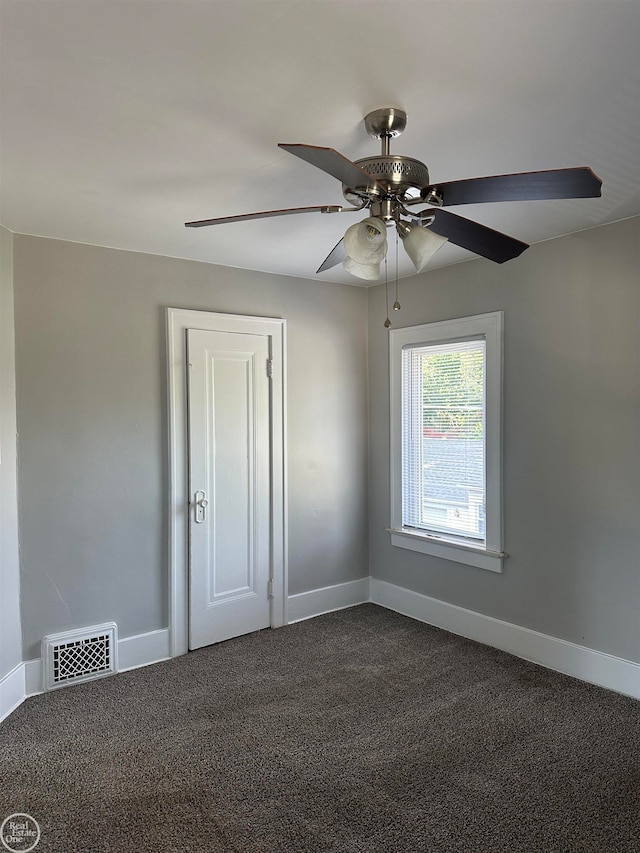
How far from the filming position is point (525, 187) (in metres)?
1.68

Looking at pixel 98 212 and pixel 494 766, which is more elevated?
pixel 98 212

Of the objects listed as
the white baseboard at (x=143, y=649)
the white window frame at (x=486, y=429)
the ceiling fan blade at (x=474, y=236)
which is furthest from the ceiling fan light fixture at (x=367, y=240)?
the white baseboard at (x=143, y=649)

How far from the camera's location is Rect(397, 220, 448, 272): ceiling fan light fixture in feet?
6.24

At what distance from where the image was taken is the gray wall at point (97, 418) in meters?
3.23

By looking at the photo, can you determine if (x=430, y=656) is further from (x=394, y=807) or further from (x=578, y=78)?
(x=578, y=78)

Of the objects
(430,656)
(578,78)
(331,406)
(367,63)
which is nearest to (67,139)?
(367,63)

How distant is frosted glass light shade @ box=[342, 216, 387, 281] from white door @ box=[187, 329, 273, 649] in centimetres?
198

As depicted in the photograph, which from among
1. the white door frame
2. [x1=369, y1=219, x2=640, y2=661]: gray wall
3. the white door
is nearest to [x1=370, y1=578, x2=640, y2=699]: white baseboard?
[x1=369, y1=219, x2=640, y2=661]: gray wall

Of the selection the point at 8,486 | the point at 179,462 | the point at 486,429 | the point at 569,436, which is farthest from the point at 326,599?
the point at 8,486

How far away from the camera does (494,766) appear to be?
2.52m

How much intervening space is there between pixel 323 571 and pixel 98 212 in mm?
2895

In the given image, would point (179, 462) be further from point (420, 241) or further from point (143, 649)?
point (420, 241)

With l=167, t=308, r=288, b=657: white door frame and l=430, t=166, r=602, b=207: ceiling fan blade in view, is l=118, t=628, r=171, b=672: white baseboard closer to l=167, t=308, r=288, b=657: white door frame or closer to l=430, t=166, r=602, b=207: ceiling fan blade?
l=167, t=308, r=288, b=657: white door frame

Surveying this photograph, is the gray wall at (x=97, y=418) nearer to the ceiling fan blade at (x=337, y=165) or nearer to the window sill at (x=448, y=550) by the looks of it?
the window sill at (x=448, y=550)
